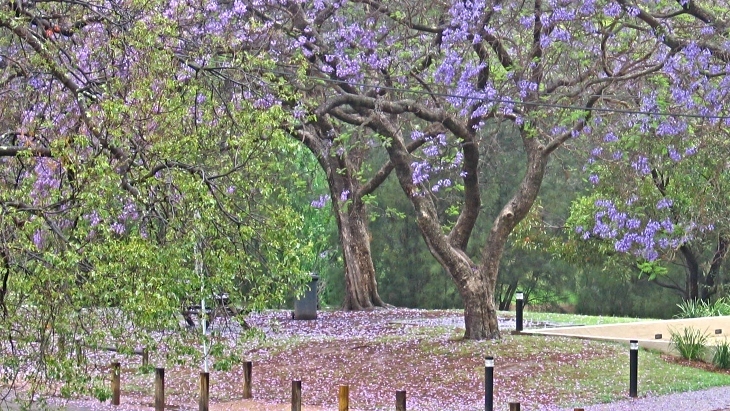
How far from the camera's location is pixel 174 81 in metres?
10.2

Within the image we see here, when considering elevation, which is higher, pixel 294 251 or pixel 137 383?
pixel 294 251

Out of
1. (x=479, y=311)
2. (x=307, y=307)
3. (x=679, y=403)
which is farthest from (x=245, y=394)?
(x=307, y=307)

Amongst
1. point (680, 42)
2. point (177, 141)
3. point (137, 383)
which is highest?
point (680, 42)

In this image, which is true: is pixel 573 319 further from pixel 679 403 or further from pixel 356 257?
pixel 679 403

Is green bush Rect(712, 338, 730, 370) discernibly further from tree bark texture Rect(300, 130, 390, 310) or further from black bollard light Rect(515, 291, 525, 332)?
tree bark texture Rect(300, 130, 390, 310)

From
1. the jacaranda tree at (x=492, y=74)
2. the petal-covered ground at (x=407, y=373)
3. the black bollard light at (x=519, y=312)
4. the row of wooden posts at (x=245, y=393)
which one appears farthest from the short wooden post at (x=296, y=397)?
the black bollard light at (x=519, y=312)

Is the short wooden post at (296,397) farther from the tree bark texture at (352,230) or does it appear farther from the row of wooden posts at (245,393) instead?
the tree bark texture at (352,230)

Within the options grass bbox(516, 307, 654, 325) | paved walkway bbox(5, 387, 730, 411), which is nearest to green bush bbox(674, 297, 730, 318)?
grass bbox(516, 307, 654, 325)

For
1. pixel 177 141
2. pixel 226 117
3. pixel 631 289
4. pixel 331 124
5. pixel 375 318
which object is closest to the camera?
pixel 177 141

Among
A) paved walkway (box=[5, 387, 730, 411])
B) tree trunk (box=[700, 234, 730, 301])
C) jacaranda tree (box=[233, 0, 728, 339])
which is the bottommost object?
paved walkway (box=[5, 387, 730, 411])

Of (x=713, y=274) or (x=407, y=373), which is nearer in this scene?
(x=407, y=373)

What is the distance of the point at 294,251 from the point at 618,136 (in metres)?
10.8

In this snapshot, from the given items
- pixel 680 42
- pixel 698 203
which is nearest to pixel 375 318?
pixel 698 203

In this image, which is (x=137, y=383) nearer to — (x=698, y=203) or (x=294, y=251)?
(x=294, y=251)
